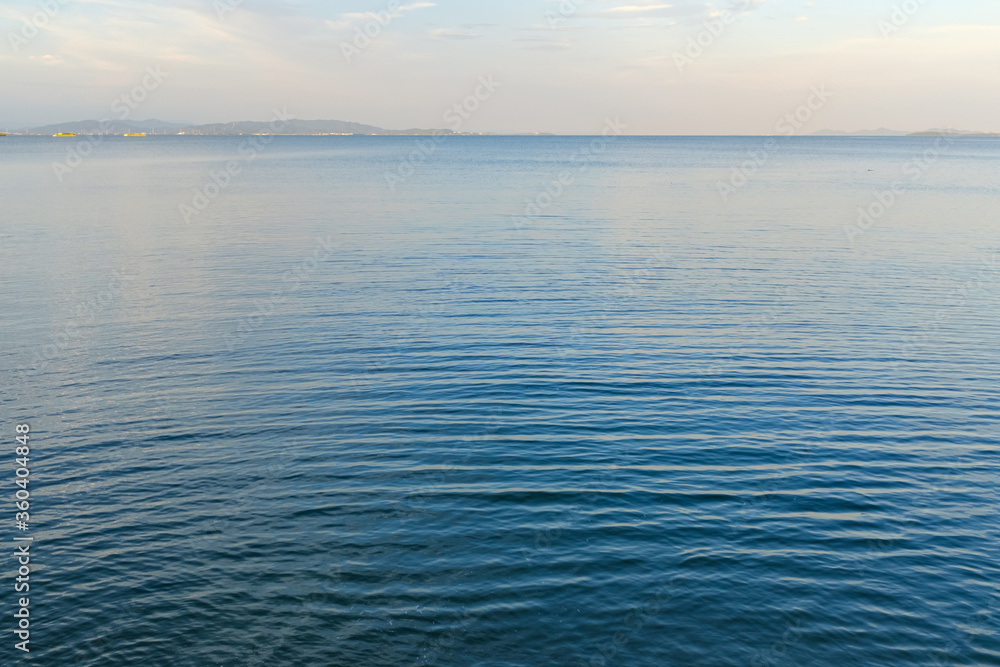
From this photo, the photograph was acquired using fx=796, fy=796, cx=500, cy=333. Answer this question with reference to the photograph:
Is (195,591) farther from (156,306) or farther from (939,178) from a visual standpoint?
(939,178)

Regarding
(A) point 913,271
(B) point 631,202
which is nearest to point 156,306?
(A) point 913,271

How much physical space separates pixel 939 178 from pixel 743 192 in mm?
57698

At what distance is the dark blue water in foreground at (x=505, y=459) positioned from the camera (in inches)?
647

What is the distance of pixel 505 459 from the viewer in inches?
949

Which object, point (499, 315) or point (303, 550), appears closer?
point (303, 550)

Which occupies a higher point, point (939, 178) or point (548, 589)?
point (939, 178)

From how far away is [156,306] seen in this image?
139 ft

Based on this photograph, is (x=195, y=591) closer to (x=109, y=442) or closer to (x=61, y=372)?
(x=109, y=442)

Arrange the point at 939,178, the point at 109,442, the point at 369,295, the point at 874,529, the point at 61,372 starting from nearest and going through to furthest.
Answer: the point at 874,529
the point at 109,442
the point at 61,372
the point at 369,295
the point at 939,178

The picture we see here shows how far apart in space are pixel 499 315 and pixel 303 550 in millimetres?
23405

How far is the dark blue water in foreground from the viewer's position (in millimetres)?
16438

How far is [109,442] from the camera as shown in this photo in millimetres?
25016

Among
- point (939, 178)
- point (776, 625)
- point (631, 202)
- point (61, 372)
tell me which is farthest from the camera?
point (939, 178)

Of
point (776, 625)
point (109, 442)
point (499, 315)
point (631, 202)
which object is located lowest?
point (776, 625)
